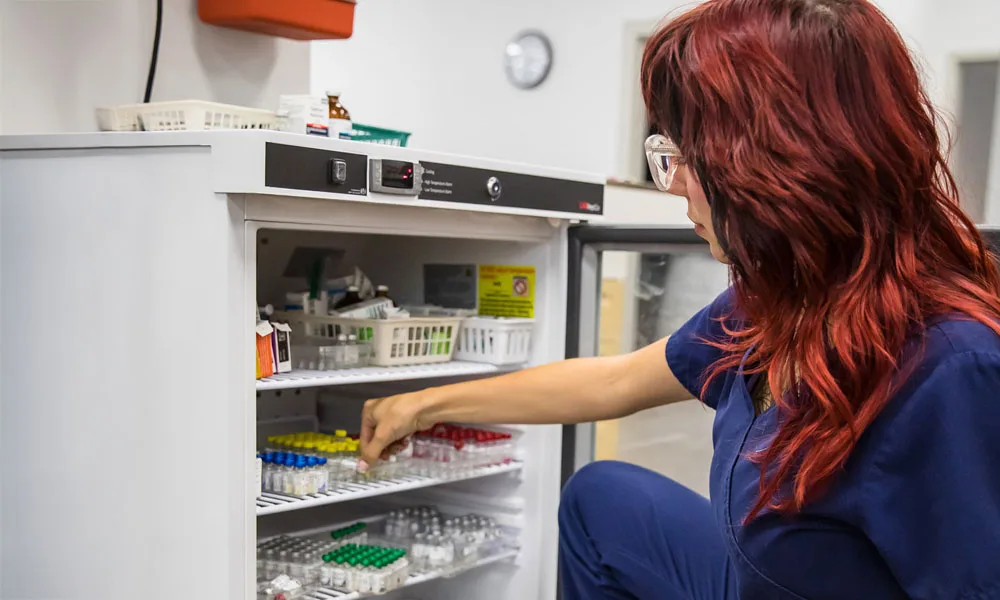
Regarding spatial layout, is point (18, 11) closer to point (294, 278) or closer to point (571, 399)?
point (294, 278)

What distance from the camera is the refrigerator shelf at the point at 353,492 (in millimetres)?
1390

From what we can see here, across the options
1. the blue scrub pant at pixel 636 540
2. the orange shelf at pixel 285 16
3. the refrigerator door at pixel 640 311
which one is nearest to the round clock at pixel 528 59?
the refrigerator door at pixel 640 311

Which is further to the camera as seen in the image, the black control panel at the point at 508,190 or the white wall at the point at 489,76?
the white wall at the point at 489,76

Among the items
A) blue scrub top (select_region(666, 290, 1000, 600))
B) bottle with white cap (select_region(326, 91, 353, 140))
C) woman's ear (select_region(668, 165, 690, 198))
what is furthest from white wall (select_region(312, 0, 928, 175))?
blue scrub top (select_region(666, 290, 1000, 600))

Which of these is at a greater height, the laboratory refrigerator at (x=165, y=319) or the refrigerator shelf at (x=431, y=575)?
the laboratory refrigerator at (x=165, y=319)

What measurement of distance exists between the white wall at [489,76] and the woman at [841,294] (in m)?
3.79

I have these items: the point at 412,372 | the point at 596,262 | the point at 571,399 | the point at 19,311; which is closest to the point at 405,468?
the point at 412,372

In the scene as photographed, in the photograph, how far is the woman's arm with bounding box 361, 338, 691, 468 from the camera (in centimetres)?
146

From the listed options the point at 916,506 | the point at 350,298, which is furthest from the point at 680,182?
the point at 350,298

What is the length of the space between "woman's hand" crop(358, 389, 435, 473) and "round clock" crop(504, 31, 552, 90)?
368cm

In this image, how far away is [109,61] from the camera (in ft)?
5.48

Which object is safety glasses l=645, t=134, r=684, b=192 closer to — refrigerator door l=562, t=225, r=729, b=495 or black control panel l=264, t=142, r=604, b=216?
black control panel l=264, t=142, r=604, b=216

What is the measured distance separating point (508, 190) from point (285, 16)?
1.70 ft

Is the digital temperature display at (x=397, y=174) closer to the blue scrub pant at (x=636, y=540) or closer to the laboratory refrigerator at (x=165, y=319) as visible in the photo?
the laboratory refrigerator at (x=165, y=319)
